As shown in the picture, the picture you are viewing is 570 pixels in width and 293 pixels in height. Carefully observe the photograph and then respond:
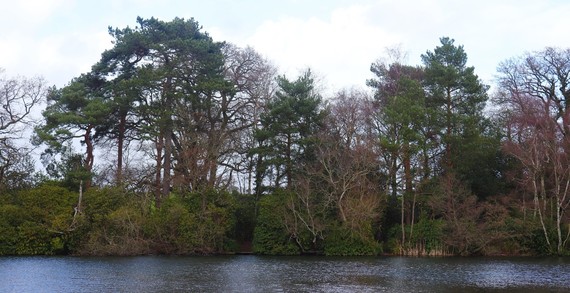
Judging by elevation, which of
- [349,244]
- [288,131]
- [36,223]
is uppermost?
[288,131]

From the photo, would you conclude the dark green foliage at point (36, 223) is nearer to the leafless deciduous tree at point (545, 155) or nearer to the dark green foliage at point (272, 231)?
the dark green foliage at point (272, 231)

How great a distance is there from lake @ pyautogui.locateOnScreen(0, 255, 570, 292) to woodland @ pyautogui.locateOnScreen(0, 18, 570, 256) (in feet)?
19.8

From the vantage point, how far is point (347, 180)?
149 ft

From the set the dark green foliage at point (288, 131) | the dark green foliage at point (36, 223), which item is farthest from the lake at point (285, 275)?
the dark green foliage at point (288, 131)

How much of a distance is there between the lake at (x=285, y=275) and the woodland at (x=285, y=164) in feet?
19.8

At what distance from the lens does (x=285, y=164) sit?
48781 mm

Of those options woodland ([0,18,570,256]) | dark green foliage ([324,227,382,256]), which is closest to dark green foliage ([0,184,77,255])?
woodland ([0,18,570,256])

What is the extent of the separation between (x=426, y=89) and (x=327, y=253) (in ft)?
55.6

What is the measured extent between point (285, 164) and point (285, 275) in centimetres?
1997

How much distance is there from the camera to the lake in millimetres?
24188

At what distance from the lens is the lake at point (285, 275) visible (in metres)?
24.2

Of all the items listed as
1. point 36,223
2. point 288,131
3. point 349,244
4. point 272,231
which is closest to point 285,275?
point 349,244

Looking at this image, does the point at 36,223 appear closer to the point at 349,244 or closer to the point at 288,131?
the point at 288,131

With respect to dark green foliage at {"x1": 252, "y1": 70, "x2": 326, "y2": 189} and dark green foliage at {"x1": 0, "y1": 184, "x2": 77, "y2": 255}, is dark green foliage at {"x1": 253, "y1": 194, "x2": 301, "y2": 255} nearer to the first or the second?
dark green foliage at {"x1": 252, "y1": 70, "x2": 326, "y2": 189}
